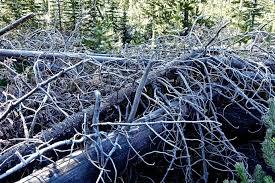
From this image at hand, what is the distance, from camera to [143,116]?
3.74 meters

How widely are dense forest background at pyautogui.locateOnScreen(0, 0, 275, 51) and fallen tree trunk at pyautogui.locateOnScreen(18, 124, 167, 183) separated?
12.7 ft

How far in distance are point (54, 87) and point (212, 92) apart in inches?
73.9

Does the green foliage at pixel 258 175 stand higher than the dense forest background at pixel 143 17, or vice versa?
the dense forest background at pixel 143 17

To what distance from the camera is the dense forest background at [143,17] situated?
806 cm

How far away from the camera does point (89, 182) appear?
3004 mm

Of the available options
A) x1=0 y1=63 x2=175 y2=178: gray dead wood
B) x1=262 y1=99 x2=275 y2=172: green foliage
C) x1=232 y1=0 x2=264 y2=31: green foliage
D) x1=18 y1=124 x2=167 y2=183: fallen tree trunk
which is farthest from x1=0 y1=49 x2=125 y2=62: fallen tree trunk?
x1=232 y1=0 x2=264 y2=31: green foliage

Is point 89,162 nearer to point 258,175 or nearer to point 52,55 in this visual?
point 258,175

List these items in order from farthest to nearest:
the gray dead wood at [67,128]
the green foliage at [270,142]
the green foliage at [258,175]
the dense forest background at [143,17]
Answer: the dense forest background at [143,17], the gray dead wood at [67,128], the green foliage at [258,175], the green foliage at [270,142]

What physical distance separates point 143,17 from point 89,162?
8.40 meters

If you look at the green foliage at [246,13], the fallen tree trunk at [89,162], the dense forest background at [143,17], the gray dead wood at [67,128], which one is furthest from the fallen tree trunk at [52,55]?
the green foliage at [246,13]

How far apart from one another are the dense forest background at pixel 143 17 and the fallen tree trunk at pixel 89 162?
12.7 feet

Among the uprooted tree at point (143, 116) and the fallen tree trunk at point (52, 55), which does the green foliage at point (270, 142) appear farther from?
the fallen tree trunk at point (52, 55)

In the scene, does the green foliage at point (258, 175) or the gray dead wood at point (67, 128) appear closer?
the green foliage at point (258, 175)

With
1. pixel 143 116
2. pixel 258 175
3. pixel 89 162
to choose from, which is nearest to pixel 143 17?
pixel 143 116
